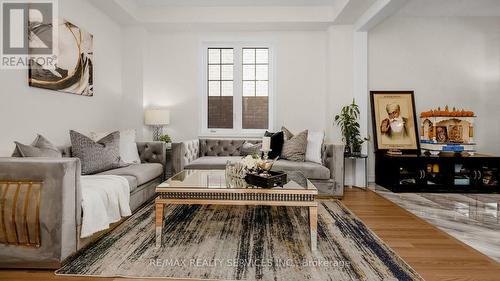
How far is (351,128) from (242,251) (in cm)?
299

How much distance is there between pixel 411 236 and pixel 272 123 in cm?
303

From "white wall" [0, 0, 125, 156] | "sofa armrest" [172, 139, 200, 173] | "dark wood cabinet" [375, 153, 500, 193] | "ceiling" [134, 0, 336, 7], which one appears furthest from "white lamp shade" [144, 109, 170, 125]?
"dark wood cabinet" [375, 153, 500, 193]

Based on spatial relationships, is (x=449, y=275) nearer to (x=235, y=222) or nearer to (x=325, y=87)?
(x=235, y=222)

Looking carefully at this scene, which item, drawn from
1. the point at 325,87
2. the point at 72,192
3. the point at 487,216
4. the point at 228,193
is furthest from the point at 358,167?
the point at 72,192

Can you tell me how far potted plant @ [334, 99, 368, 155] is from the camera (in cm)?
457

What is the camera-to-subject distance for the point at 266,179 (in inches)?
94.8

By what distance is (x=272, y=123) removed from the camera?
523 cm

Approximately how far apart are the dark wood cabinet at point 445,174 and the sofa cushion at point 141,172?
341 centimetres

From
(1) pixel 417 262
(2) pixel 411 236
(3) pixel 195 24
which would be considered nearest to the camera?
(1) pixel 417 262

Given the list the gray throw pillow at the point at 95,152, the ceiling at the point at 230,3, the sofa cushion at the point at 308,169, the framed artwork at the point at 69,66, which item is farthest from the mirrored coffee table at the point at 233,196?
the ceiling at the point at 230,3

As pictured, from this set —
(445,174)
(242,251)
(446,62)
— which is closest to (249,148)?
(242,251)

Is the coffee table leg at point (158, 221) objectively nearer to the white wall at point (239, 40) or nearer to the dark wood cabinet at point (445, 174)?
the white wall at point (239, 40)

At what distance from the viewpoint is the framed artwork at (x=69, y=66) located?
120 inches

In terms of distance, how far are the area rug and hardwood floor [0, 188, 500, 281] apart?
0.33 ft
